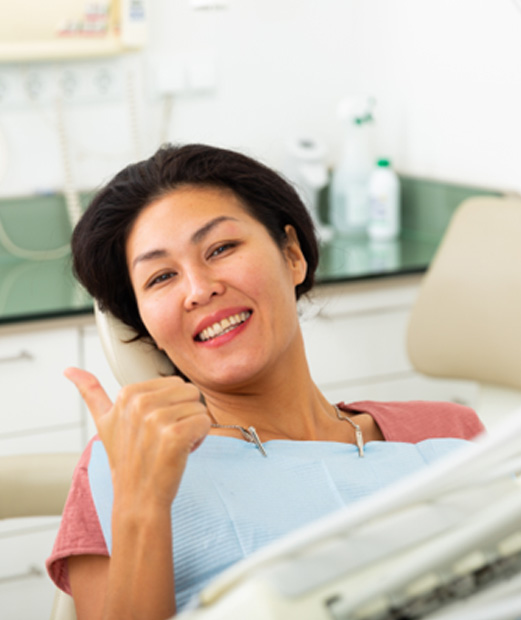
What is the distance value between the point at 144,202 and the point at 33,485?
0.48 metres

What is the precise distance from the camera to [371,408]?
4.79 ft

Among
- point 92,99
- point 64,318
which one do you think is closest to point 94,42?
point 92,99

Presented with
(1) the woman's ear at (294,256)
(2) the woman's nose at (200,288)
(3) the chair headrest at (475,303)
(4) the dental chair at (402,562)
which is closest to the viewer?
(4) the dental chair at (402,562)

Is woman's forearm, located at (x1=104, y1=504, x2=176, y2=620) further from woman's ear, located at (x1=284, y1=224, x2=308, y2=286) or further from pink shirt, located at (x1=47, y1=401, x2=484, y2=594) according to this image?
woman's ear, located at (x1=284, y1=224, x2=308, y2=286)

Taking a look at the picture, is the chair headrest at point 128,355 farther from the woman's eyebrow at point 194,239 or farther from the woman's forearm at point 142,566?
the woman's forearm at point 142,566

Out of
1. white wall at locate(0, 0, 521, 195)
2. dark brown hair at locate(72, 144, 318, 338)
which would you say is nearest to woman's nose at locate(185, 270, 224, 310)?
dark brown hair at locate(72, 144, 318, 338)

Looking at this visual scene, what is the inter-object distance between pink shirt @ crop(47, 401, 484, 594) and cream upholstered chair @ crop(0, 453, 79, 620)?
216 millimetres

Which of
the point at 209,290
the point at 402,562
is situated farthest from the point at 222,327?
the point at 402,562

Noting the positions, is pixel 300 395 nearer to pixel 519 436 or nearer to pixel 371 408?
pixel 371 408

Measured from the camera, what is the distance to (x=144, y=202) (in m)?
1.33

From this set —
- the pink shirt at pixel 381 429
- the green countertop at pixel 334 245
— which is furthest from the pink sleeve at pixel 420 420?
the green countertop at pixel 334 245

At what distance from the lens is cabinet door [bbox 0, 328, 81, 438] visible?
6.94 ft

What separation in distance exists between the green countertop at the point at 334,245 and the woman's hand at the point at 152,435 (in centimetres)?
130

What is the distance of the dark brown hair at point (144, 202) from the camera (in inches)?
52.7
